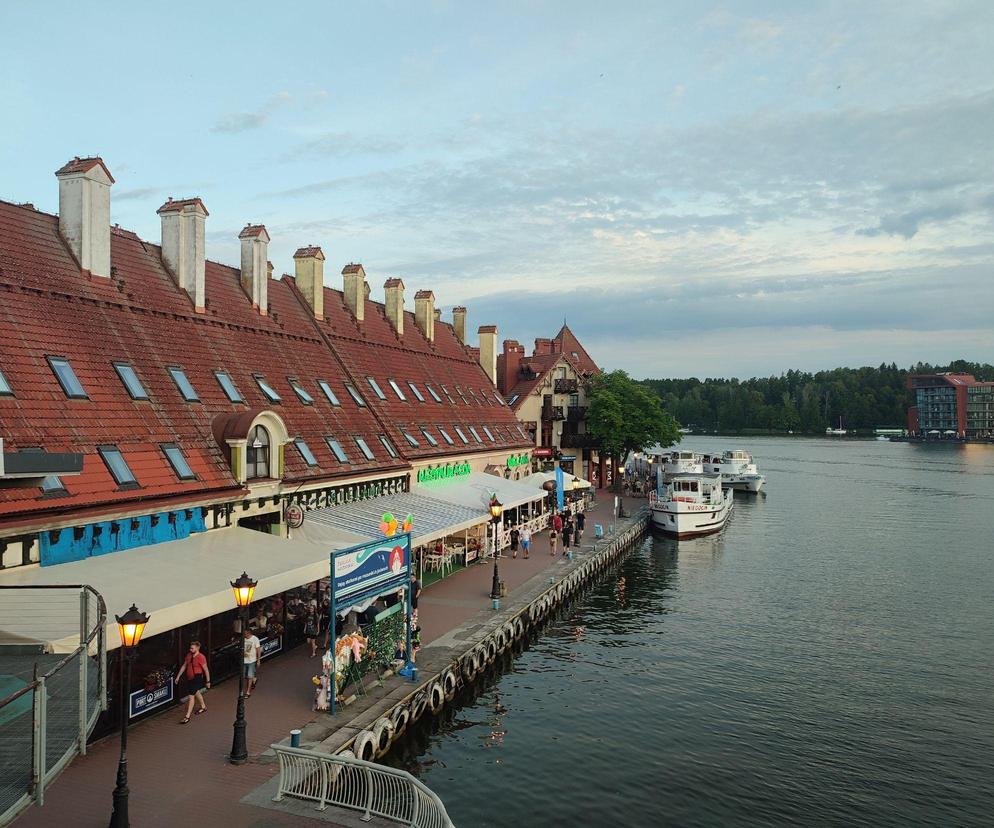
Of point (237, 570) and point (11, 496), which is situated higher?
point (11, 496)

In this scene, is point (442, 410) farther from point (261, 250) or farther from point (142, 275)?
point (142, 275)

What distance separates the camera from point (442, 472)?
38375 millimetres

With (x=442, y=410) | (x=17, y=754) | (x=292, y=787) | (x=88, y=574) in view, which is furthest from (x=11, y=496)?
(x=442, y=410)

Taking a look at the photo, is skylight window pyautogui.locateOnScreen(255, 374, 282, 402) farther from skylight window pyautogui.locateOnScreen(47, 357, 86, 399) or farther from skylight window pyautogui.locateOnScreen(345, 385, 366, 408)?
skylight window pyautogui.locateOnScreen(47, 357, 86, 399)

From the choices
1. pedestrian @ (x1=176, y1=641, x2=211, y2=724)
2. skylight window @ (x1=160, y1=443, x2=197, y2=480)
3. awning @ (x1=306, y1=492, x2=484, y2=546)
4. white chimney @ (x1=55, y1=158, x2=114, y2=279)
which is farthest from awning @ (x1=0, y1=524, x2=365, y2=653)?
white chimney @ (x1=55, y1=158, x2=114, y2=279)

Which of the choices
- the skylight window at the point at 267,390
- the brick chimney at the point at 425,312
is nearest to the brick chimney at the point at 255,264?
the skylight window at the point at 267,390

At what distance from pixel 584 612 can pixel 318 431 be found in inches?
562

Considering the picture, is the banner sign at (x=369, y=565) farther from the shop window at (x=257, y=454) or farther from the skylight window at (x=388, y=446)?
the skylight window at (x=388, y=446)

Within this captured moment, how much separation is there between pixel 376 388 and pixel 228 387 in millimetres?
12627

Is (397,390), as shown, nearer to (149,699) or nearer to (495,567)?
(495,567)

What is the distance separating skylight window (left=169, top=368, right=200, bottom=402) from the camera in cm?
2362

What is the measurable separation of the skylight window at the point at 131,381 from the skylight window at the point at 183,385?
147cm

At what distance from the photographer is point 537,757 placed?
19.5 m

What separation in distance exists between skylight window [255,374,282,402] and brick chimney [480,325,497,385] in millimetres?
30749
